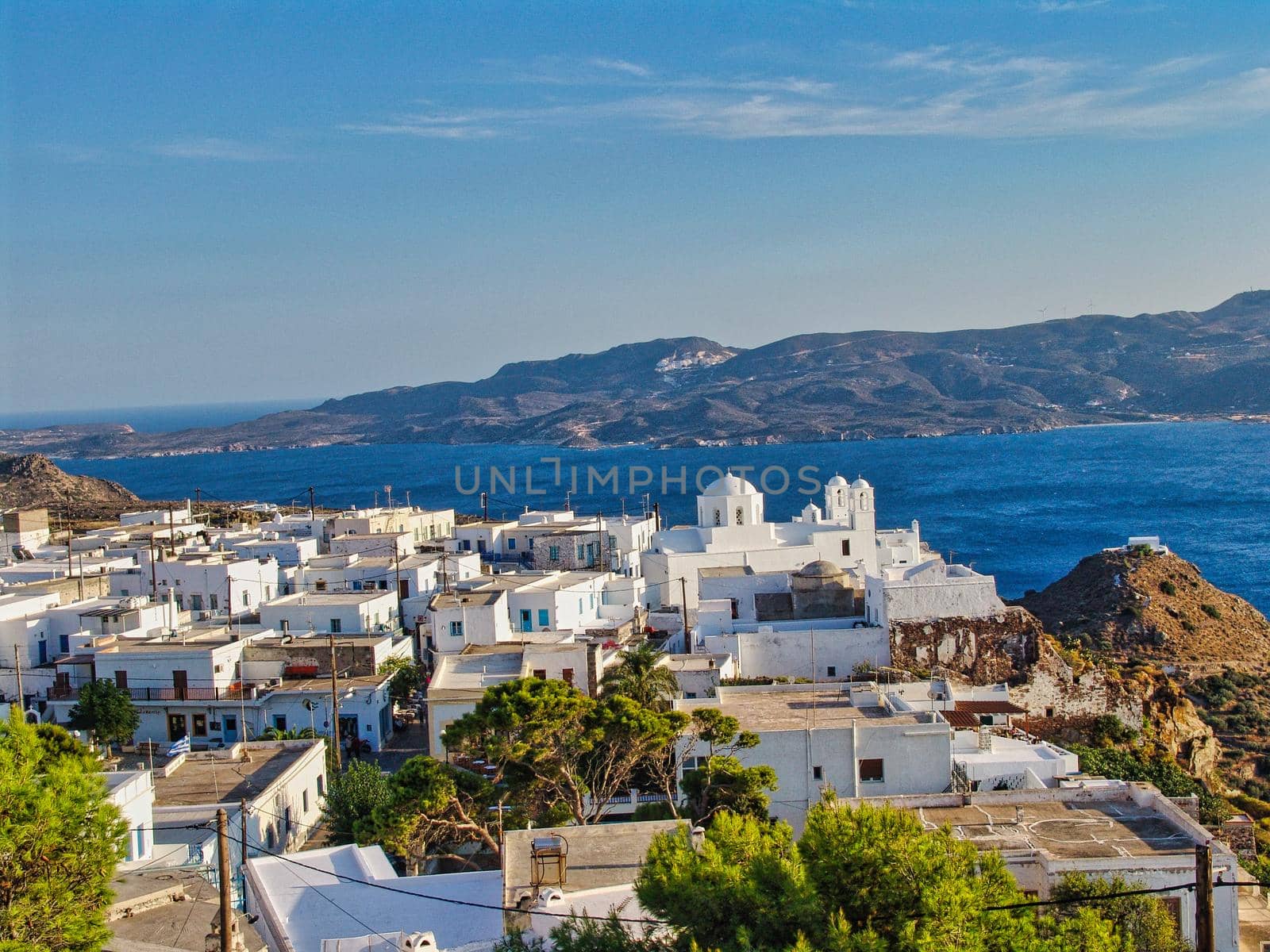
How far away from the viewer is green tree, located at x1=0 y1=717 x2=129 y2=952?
34.7ft

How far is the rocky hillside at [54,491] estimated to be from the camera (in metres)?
79.6

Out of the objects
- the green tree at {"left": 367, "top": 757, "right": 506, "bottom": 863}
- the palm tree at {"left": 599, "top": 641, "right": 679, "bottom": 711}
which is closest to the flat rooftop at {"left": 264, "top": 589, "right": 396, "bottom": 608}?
the palm tree at {"left": 599, "top": 641, "right": 679, "bottom": 711}

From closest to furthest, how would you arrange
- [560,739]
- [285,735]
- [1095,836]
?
[1095,836]
[560,739]
[285,735]

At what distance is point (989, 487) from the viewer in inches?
4860

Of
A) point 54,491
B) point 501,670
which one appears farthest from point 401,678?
point 54,491

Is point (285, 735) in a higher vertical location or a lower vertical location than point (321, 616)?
lower

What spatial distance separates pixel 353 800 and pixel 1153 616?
3947 cm

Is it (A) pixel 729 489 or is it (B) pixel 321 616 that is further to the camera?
(A) pixel 729 489

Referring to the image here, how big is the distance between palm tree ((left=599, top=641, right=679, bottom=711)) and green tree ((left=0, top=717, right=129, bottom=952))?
12.1 metres

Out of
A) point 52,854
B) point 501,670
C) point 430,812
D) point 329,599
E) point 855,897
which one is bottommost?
point 430,812

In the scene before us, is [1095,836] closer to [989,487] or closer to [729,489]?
[729,489]

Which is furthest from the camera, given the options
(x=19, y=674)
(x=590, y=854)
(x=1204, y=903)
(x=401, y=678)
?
(x=401, y=678)

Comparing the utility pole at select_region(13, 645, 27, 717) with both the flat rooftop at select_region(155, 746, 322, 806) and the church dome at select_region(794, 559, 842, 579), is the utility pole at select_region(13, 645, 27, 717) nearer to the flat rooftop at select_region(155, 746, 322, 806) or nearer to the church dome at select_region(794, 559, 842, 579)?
the flat rooftop at select_region(155, 746, 322, 806)

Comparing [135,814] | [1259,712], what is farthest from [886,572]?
→ [135,814]
